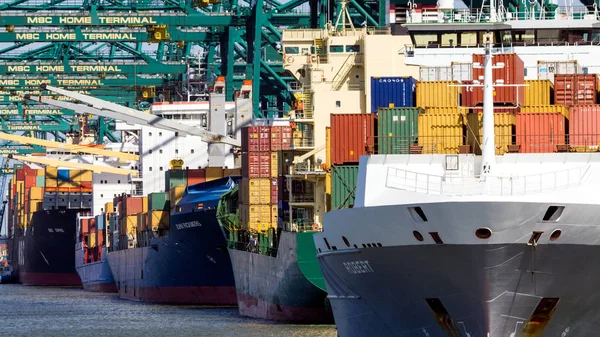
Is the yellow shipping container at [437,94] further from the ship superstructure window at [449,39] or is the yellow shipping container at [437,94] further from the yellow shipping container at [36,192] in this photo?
the yellow shipping container at [36,192]

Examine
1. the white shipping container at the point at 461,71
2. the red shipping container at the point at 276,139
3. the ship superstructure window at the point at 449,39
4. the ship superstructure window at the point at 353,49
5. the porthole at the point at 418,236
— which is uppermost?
the ship superstructure window at the point at 353,49

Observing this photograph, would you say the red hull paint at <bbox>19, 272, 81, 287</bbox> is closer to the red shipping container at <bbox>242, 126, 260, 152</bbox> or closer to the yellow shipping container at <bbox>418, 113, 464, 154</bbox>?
the red shipping container at <bbox>242, 126, 260, 152</bbox>

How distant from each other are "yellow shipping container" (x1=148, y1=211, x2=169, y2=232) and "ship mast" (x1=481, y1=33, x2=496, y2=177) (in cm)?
4026

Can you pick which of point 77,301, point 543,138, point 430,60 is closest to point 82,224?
point 77,301

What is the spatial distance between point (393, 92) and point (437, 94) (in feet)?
7.39

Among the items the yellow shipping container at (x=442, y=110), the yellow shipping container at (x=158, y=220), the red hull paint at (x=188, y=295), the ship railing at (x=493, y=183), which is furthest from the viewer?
the yellow shipping container at (x=158, y=220)

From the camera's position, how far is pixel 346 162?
31266 millimetres

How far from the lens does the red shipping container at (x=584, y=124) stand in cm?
2706

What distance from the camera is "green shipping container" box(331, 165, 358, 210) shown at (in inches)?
1229

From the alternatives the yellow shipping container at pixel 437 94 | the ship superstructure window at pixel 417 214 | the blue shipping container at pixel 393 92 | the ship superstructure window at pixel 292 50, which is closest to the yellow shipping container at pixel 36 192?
the ship superstructure window at pixel 292 50

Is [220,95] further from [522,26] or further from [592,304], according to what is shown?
[592,304]

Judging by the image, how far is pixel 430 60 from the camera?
3475 cm

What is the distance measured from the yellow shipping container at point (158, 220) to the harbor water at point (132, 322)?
13.4 feet

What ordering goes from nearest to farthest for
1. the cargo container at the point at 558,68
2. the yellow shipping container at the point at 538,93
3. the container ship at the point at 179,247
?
the yellow shipping container at the point at 538,93 < the cargo container at the point at 558,68 < the container ship at the point at 179,247
